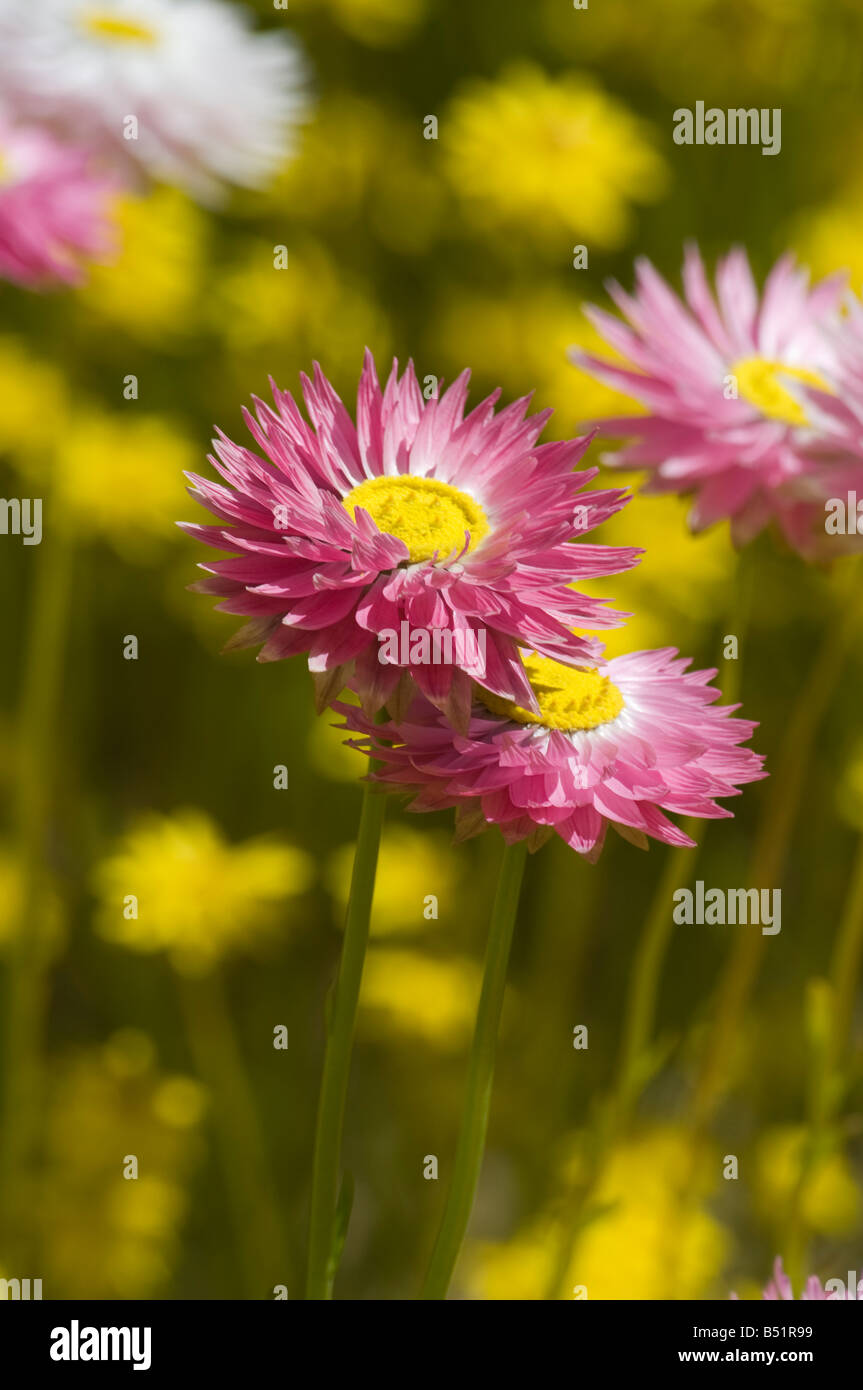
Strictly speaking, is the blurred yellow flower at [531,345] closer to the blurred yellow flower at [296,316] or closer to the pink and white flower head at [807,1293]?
the blurred yellow flower at [296,316]

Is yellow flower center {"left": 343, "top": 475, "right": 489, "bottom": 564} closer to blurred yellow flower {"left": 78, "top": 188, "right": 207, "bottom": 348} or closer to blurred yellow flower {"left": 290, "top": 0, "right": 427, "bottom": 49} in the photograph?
blurred yellow flower {"left": 78, "top": 188, "right": 207, "bottom": 348}

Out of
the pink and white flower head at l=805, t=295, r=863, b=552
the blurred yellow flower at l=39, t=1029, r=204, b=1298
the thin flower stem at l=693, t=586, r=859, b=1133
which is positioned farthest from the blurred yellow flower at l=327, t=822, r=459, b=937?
the pink and white flower head at l=805, t=295, r=863, b=552

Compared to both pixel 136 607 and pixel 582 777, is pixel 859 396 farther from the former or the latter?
pixel 136 607

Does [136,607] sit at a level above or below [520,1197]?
above

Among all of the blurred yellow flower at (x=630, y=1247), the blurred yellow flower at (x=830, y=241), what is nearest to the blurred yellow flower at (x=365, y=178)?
the blurred yellow flower at (x=830, y=241)

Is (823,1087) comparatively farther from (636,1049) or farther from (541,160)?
(541,160)

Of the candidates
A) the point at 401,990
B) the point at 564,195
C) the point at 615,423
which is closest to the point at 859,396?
the point at 615,423
